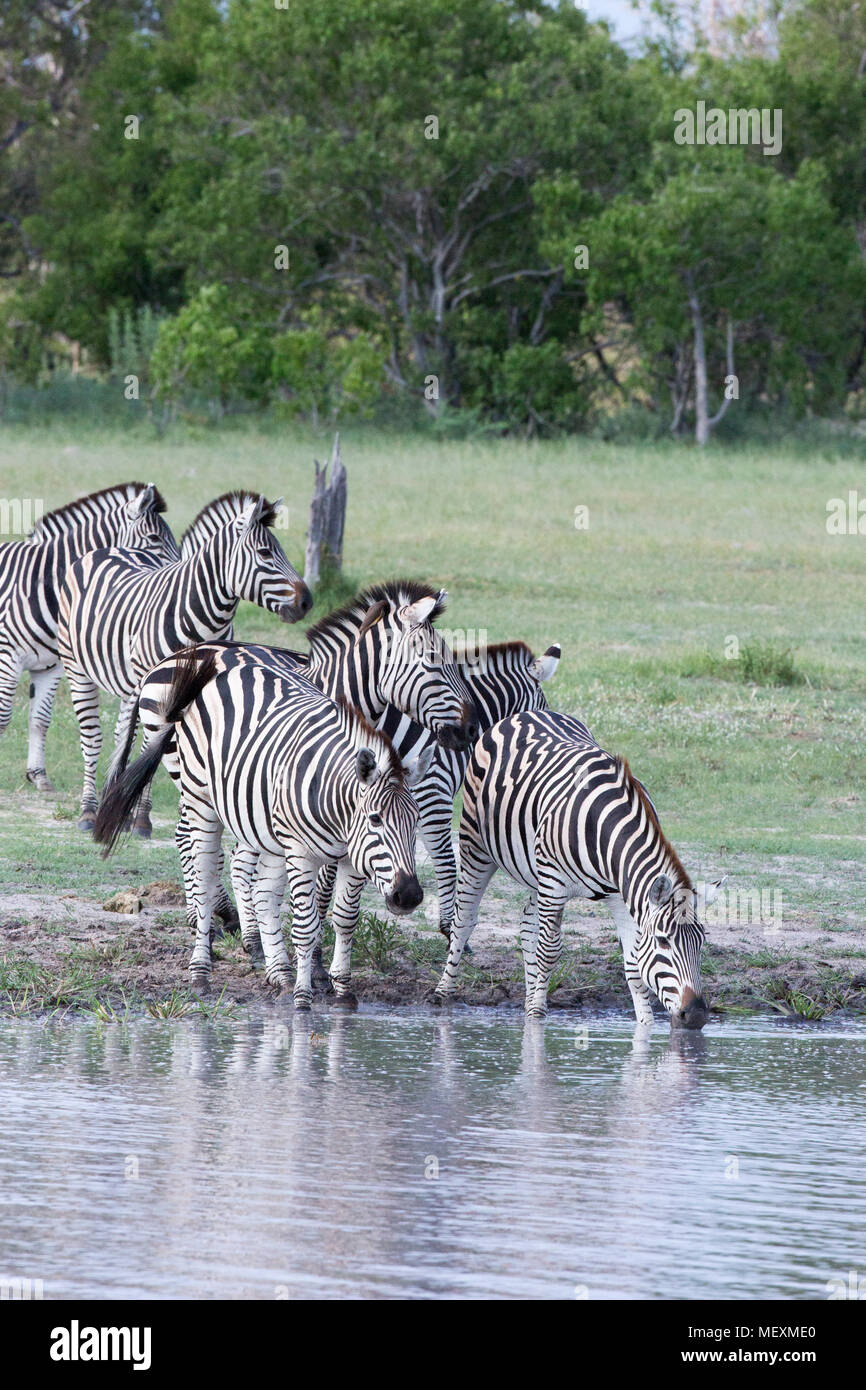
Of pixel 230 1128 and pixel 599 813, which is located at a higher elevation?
pixel 599 813

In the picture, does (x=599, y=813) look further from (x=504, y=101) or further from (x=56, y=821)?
(x=504, y=101)

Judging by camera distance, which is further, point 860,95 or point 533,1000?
point 860,95

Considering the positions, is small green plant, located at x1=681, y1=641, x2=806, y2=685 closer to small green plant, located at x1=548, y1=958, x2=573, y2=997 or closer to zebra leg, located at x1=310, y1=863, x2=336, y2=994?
small green plant, located at x1=548, y1=958, x2=573, y2=997

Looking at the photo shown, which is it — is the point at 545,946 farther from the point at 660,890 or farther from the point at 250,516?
the point at 250,516

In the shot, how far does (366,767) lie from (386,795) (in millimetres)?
135

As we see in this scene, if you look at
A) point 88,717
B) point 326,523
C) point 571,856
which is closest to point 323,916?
point 571,856

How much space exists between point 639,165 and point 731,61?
4.46 metres

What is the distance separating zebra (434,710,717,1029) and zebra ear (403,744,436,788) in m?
0.21

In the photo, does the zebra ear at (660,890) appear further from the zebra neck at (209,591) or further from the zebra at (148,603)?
the zebra neck at (209,591)

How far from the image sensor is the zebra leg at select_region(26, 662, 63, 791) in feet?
41.5

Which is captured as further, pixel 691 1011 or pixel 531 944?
pixel 531 944

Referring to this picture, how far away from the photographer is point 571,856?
7742mm

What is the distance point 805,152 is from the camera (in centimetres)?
3938

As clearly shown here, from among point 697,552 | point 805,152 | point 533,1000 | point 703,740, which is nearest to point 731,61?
point 805,152
